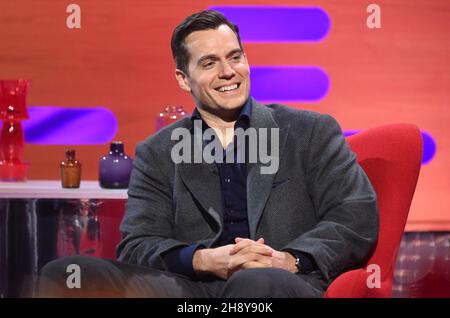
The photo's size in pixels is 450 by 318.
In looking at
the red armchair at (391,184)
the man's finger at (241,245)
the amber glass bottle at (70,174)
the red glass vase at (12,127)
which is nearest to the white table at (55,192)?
the amber glass bottle at (70,174)

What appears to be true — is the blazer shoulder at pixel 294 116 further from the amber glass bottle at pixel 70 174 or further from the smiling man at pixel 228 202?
the amber glass bottle at pixel 70 174

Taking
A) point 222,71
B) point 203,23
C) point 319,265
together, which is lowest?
point 319,265

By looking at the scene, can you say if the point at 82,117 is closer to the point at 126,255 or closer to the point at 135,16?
the point at 135,16

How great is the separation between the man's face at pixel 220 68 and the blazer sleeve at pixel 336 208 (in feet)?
0.95

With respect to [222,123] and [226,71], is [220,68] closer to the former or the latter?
[226,71]

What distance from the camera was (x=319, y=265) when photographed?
2.10 meters

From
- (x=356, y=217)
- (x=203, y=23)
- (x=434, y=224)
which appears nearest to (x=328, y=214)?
(x=356, y=217)

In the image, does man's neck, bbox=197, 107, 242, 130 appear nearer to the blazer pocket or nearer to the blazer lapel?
the blazer lapel

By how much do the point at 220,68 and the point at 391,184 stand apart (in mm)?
652

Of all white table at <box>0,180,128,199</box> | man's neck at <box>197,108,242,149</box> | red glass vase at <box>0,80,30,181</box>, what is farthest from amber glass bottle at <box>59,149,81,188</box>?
man's neck at <box>197,108,242,149</box>

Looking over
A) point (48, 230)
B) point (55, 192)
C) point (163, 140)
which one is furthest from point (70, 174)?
point (163, 140)

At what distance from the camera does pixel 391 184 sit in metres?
2.28

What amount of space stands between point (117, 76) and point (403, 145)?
160 cm

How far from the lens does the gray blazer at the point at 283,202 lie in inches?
85.1
